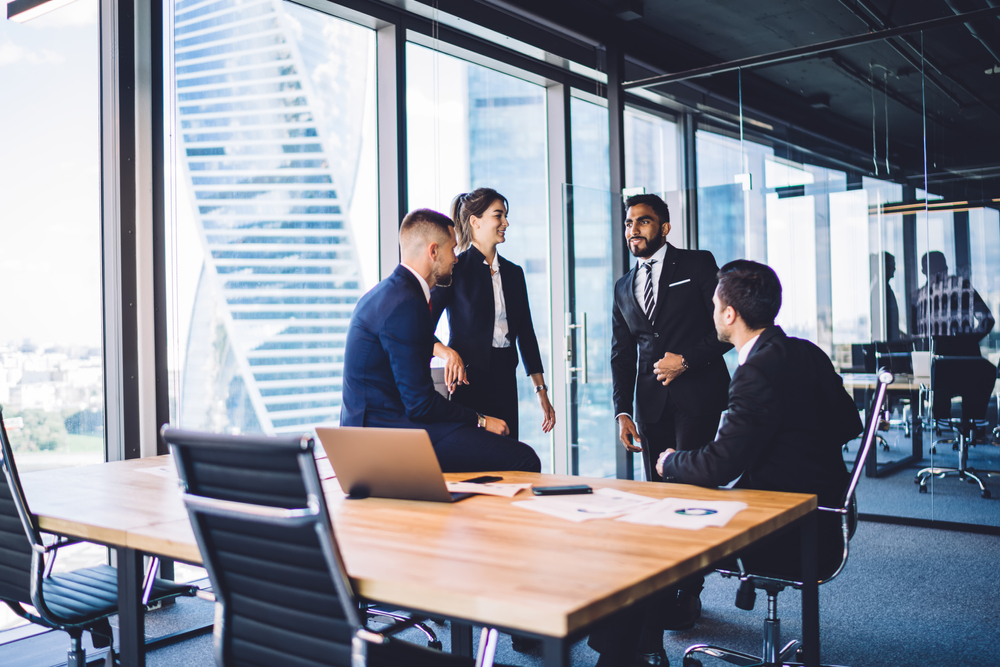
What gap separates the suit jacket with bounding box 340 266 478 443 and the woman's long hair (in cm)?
103

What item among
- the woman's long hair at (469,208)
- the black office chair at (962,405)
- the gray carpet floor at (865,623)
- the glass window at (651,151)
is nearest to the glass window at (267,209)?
the gray carpet floor at (865,623)

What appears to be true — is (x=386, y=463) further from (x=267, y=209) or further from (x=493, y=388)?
(x=267, y=209)

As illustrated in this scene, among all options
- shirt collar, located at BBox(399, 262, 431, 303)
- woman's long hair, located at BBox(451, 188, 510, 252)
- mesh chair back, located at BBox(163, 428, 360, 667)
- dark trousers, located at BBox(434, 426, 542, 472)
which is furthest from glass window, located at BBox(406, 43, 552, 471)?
mesh chair back, located at BBox(163, 428, 360, 667)

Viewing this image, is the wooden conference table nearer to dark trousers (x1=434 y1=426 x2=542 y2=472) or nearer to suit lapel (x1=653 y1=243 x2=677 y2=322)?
dark trousers (x1=434 y1=426 x2=542 y2=472)

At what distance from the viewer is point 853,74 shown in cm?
499

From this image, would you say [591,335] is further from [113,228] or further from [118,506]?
[118,506]

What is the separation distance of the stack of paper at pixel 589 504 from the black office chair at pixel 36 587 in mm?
1138

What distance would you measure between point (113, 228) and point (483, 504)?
2.55 metres

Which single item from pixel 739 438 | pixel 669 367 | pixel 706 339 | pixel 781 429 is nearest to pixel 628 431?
pixel 669 367

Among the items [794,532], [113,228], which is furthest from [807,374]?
[113,228]

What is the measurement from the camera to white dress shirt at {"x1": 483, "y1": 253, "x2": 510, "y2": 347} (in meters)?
3.40

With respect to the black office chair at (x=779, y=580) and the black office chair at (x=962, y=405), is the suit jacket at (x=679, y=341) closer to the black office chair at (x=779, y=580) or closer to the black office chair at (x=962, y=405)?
the black office chair at (x=779, y=580)

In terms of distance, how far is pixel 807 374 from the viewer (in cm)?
225

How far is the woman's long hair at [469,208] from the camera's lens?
339 centimetres
